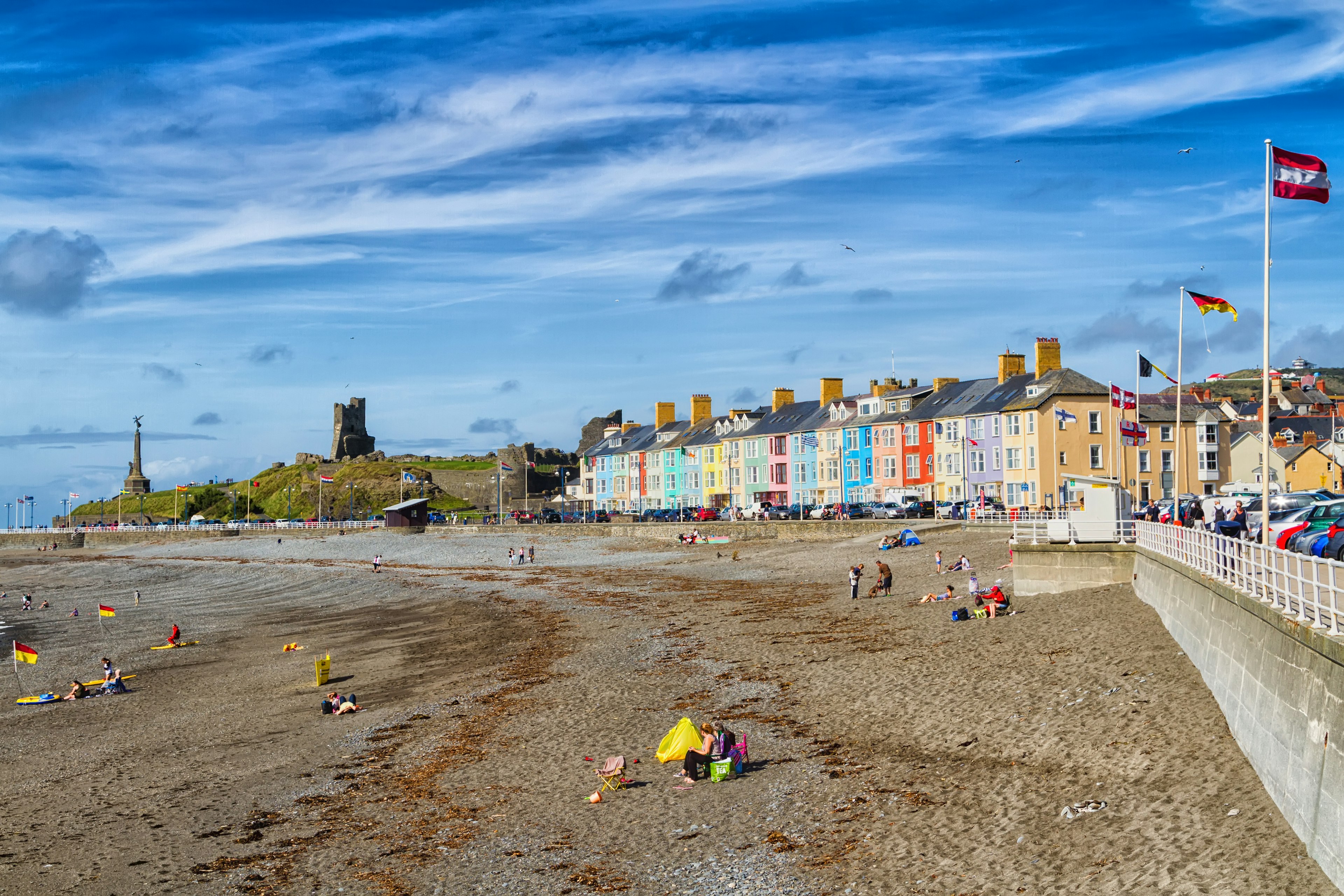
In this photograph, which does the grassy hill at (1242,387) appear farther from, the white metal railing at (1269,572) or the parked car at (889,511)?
the white metal railing at (1269,572)

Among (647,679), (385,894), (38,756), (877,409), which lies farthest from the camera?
(877,409)

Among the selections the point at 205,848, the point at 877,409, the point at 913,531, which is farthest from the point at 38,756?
the point at 877,409

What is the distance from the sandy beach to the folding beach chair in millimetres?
255

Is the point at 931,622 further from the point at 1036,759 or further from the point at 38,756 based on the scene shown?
the point at 38,756

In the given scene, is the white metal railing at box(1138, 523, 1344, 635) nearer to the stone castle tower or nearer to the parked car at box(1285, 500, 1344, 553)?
the parked car at box(1285, 500, 1344, 553)

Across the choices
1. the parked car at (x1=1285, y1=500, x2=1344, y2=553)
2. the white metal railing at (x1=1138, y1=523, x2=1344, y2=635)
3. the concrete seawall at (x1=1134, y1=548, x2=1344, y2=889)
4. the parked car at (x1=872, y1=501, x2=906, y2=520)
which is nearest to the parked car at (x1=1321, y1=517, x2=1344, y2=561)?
the parked car at (x1=1285, y1=500, x2=1344, y2=553)

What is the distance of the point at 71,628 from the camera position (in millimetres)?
43406

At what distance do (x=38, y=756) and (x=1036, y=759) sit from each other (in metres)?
17.3

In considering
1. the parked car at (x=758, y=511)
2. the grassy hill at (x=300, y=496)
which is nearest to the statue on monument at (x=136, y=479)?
the grassy hill at (x=300, y=496)

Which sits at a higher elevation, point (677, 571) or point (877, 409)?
point (877, 409)

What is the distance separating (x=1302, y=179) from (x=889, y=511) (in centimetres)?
5435

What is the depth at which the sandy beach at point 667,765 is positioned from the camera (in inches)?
490

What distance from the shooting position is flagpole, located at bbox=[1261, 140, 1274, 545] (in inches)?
632

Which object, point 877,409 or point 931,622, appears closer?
point 931,622
